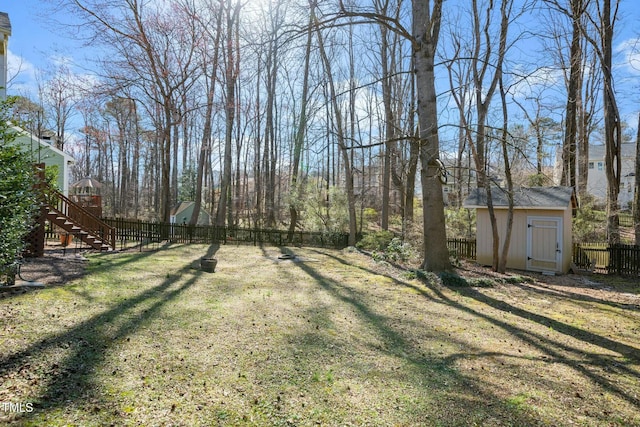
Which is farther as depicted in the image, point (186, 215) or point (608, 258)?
point (186, 215)

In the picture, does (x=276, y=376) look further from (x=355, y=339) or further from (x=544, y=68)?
(x=544, y=68)

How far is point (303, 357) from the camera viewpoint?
13.7ft

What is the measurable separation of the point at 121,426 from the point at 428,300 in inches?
242

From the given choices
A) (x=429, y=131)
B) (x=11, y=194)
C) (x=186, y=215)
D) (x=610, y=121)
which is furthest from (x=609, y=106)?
(x=186, y=215)

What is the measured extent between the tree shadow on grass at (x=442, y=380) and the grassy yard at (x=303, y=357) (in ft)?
0.07

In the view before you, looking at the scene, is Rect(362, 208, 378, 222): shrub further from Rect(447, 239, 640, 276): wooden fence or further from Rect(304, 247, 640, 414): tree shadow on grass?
Rect(304, 247, 640, 414): tree shadow on grass

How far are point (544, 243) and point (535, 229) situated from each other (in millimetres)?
559

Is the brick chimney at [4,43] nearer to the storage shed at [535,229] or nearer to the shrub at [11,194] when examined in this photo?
the shrub at [11,194]

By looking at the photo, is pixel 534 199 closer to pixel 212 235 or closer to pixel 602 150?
pixel 212 235

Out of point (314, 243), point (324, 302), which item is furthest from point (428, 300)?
point (314, 243)

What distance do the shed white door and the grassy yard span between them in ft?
15.5

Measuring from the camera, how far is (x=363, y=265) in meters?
11.6

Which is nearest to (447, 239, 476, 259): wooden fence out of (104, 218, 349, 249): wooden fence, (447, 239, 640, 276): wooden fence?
(447, 239, 640, 276): wooden fence

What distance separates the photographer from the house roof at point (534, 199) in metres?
12.0
